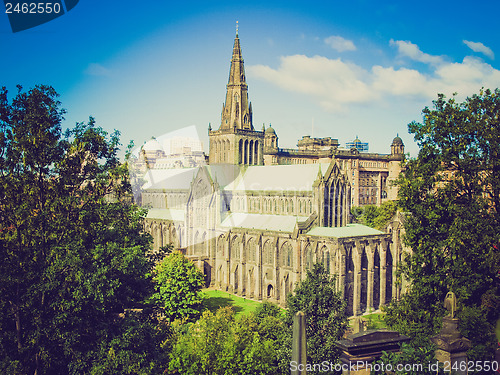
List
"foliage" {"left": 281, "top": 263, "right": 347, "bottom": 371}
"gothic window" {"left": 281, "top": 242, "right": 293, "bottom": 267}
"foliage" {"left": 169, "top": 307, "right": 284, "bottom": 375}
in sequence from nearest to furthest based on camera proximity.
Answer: "foliage" {"left": 169, "top": 307, "right": 284, "bottom": 375} < "foliage" {"left": 281, "top": 263, "right": 347, "bottom": 371} < "gothic window" {"left": 281, "top": 242, "right": 293, "bottom": 267}

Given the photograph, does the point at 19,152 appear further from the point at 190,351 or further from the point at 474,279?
the point at 474,279

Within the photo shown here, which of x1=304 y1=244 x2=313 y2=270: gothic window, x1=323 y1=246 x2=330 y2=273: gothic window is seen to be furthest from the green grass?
x1=323 y1=246 x2=330 y2=273: gothic window

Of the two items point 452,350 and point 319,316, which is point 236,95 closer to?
point 319,316

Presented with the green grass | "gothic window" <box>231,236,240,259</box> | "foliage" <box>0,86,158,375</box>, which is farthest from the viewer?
"gothic window" <box>231,236,240,259</box>

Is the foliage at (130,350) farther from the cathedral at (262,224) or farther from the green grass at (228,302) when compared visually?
the green grass at (228,302)

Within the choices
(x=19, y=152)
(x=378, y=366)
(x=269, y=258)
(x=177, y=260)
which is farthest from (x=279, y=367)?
(x=269, y=258)

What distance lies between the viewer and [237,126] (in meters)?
85.6

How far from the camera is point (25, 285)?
24984 mm

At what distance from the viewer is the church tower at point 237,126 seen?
85.1 metres

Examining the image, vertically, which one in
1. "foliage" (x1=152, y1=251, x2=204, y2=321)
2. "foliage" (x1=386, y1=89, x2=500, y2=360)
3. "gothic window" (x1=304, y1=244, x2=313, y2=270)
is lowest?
"foliage" (x1=152, y1=251, x2=204, y2=321)

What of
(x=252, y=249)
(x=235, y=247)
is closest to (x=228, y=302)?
(x=252, y=249)

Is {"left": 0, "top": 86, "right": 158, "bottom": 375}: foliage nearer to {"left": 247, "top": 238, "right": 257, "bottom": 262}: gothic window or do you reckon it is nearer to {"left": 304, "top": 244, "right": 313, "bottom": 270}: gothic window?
{"left": 304, "top": 244, "right": 313, "bottom": 270}: gothic window

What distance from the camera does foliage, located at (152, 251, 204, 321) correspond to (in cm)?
5012

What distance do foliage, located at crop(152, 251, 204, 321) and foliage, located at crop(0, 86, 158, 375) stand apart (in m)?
21.5
